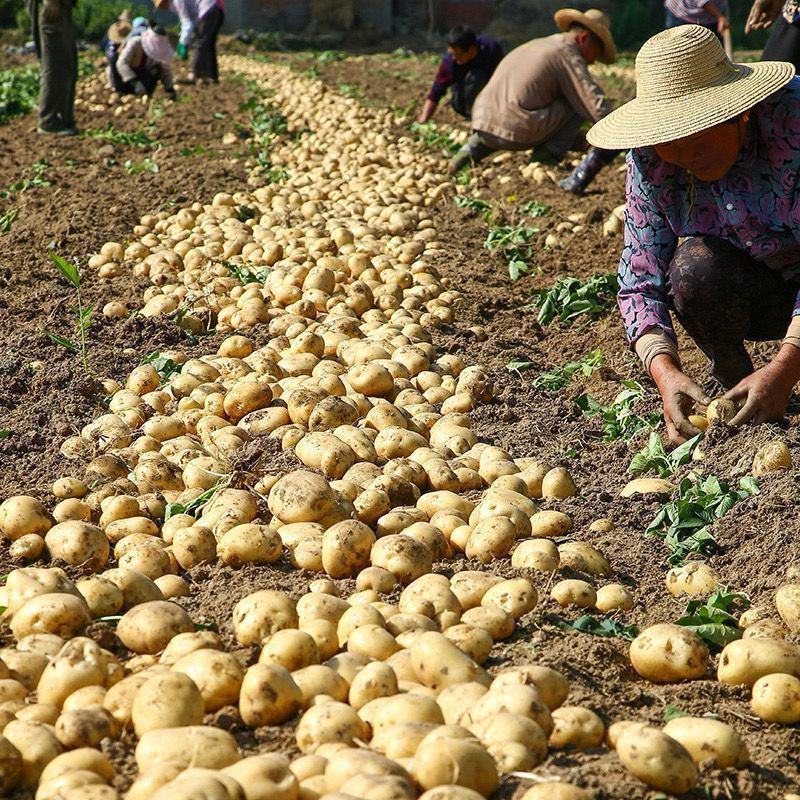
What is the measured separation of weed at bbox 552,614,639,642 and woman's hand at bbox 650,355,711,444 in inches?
41.8

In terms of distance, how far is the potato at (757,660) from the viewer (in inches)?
93.1

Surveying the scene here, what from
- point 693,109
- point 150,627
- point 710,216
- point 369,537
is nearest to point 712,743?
point 369,537

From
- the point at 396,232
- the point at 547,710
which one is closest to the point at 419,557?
the point at 547,710

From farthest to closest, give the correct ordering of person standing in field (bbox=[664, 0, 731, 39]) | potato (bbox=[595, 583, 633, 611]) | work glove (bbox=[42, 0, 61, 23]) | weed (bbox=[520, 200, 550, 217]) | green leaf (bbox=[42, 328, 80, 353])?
person standing in field (bbox=[664, 0, 731, 39]) < work glove (bbox=[42, 0, 61, 23]) < weed (bbox=[520, 200, 550, 217]) < green leaf (bbox=[42, 328, 80, 353]) < potato (bbox=[595, 583, 633, 611])

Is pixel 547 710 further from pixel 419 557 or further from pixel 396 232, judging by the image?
pixel 396 232

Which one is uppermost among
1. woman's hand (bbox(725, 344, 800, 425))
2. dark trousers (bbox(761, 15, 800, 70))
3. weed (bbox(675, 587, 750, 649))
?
dark trousers (bbox(761, 15, 800, 70))

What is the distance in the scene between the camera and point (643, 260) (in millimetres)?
3873

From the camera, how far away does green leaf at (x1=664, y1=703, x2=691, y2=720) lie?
2.25 m

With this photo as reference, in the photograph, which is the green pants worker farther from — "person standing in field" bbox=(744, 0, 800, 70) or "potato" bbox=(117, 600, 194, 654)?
"potato" bbox=(117, 600, 194, 654)

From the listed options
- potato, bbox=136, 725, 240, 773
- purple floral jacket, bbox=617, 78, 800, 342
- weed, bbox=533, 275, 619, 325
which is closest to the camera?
potato, bbox=136, 725, 240, 773

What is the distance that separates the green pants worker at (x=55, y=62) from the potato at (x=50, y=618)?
851cm

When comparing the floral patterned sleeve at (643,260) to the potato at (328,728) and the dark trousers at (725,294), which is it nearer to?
the dark trousers at (725,294)

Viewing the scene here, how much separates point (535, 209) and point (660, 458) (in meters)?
3.76

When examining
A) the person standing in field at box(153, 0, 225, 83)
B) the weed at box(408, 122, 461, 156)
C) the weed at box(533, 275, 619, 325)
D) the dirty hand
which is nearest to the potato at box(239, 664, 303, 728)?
the weed at box(533, 275, 619, 325)
